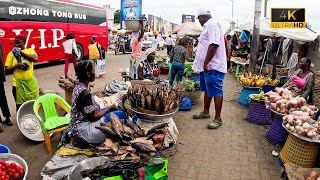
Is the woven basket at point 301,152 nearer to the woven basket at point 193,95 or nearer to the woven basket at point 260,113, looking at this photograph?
the woven basket at point 260,113

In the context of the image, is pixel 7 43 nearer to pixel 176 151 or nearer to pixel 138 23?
pixel 138 23

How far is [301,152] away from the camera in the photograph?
345cm

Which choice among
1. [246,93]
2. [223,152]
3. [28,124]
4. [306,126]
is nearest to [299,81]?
[246,93]

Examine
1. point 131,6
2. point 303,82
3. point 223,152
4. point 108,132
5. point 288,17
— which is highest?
point 131,6

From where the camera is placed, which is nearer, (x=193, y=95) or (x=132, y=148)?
(x=132, y=148)

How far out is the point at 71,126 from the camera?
10.8 feet

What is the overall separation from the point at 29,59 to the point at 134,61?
3.55 metres

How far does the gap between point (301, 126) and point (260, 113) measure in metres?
1.97

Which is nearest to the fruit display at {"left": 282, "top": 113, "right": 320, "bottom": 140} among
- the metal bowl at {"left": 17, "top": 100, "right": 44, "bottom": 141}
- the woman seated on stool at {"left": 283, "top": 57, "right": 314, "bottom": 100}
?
the woman seated on stool at {"left": 283, "top": 57, "right": 314, "bottom": 100}

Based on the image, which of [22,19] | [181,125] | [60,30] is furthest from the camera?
[60,30]

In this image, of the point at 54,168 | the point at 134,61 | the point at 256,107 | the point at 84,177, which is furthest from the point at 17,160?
the point at 134,61

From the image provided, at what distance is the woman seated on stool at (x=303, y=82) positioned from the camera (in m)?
4.53

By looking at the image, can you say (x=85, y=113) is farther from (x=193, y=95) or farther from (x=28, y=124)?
(x=193, y=95)

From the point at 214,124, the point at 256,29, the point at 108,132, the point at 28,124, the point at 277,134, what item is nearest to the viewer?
the point at 108,132
